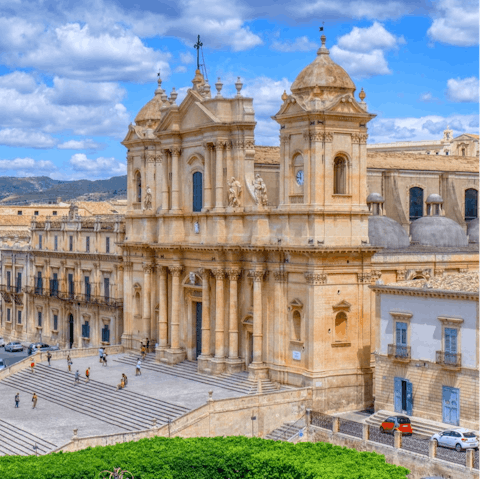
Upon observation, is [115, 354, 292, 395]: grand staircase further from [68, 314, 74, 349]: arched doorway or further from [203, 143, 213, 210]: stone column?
[68, 314, 74, 349]: arched doorway

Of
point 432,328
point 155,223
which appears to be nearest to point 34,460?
point 432,328

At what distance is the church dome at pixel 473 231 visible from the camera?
193 feet

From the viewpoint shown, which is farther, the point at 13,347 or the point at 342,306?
the point at 13,347

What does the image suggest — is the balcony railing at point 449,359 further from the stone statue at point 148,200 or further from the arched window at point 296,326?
the stone statue at point 148,200

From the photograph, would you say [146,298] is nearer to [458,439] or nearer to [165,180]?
[165,180]

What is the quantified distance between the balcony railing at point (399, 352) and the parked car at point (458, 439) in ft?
14.4

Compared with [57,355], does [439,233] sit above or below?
above

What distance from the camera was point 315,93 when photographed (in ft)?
151

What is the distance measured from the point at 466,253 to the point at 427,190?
8.90 meters

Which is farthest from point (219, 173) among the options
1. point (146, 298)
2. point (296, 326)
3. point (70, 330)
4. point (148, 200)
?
point (70, 330)

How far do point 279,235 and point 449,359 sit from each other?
11.0 meters

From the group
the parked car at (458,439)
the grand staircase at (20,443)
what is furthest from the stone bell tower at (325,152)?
the grand staircase at (20,443)

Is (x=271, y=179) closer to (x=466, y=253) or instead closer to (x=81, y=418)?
(x=466, y=253)

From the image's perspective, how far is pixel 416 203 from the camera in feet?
194
